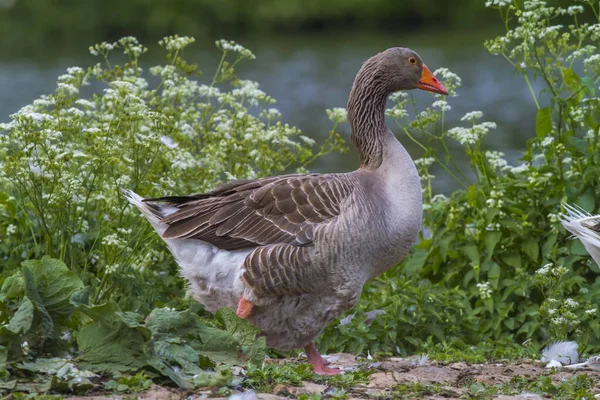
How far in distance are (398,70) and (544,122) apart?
5.09 feet

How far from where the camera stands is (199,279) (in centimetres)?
600

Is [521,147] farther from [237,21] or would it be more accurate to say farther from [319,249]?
[237,21]

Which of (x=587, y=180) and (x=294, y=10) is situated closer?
(x=587, y=180)

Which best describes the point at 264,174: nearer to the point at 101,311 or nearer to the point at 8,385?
the point at 101,311

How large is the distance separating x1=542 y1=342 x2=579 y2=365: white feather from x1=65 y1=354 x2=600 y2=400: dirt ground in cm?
16

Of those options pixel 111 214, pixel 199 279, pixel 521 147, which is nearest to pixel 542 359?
pixel 199 279

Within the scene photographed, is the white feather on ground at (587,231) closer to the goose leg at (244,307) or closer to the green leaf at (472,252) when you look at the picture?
the green leaf at (472,252)

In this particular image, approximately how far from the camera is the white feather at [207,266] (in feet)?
19.4

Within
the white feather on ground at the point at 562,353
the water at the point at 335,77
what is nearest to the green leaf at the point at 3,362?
the white feather on ground at the point at 562,353

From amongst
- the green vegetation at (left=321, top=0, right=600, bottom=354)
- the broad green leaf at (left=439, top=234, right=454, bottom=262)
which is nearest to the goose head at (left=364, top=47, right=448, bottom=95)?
the green vegetation at (left=321, top=0, right=600, bottom=354)

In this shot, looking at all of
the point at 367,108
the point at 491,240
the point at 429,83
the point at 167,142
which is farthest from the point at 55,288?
the point at 491,240

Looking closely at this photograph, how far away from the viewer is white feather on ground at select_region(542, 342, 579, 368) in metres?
6.04

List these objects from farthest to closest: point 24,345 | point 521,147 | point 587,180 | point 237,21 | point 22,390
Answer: point 237,21
point 521,147
point 587,180
point 24,345
point 22,390

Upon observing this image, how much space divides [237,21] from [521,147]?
19401 millimetres
